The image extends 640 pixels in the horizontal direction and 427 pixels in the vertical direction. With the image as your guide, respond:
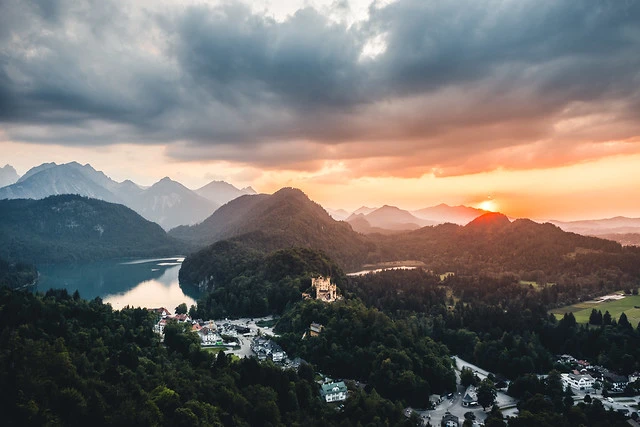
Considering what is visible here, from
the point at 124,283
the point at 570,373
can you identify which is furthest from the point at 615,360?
the point at 124,283

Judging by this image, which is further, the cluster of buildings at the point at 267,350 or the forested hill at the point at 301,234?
the forested hill at the point at 301,234

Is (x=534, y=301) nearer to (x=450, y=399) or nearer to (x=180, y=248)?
(x=450, y=399)

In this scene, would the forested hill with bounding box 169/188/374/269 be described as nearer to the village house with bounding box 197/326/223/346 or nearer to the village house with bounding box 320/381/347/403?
the village house with bounding box 197/326/223/346

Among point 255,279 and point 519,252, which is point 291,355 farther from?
point 519,252

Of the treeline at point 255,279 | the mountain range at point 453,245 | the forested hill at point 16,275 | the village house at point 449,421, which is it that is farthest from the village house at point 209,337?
the forested hill at point 16,275

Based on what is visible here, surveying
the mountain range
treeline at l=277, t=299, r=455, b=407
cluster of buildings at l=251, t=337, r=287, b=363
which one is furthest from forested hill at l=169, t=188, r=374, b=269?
cluster of buildings at l=251, t=337, r=287, b=363

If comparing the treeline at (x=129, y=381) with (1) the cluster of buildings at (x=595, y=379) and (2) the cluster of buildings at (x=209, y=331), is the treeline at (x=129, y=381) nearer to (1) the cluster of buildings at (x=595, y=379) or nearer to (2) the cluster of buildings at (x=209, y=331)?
(2) the cluster of buildings at (x=209, y=331)
